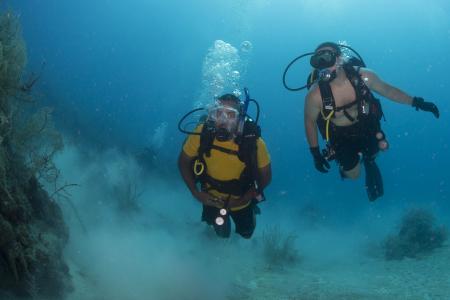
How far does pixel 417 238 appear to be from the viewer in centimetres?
1212

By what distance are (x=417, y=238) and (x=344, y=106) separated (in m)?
8.48

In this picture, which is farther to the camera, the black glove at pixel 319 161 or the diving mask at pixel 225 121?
the black glove at pixel 319 161

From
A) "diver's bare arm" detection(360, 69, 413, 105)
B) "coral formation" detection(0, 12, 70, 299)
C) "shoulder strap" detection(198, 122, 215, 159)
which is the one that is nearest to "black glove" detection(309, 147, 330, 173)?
"diver's bare arm" detection(360, 69, 413, 105)

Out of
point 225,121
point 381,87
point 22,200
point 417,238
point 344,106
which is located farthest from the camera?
point 417,238

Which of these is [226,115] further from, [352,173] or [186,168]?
[352,173]

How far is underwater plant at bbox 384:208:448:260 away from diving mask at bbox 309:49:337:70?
338 inches

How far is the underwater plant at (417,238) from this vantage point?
11828mm

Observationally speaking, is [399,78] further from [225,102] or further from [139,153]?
Result: [225,102]

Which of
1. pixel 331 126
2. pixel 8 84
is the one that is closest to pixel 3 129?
pixel 8 84

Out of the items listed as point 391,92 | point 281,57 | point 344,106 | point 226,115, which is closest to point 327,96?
point 344,106

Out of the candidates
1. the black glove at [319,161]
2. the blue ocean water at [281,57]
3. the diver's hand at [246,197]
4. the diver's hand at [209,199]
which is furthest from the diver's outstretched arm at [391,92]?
the blue ocean water at [281,57]

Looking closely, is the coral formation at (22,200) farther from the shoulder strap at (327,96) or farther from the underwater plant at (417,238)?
the underwater plant at (417,238)

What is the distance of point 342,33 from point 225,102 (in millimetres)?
102744

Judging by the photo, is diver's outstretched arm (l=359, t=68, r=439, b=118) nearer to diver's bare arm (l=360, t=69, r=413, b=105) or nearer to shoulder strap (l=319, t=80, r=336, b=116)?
diver's bare arm (l=360, t=69, r=413, b=105)
